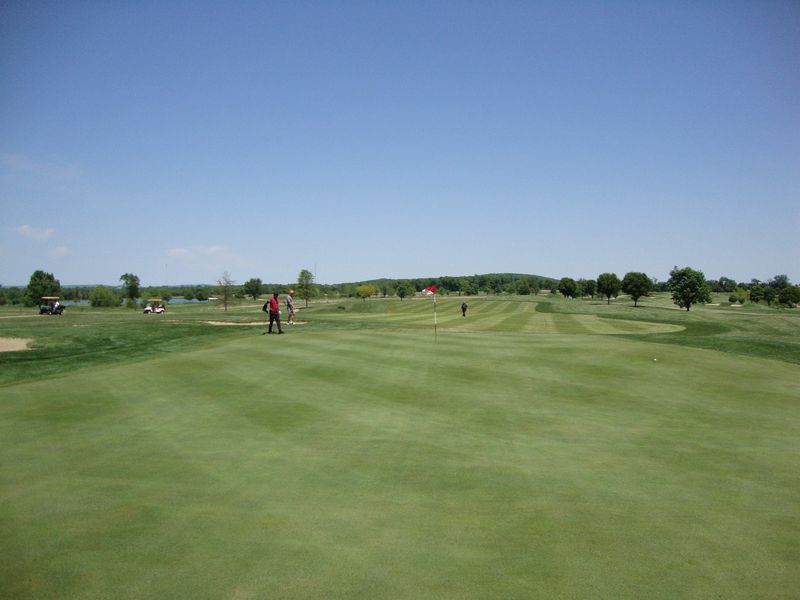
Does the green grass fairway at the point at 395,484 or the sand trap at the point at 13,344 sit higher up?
the sand trap at the point at 13,344

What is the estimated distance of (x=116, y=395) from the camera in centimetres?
1288

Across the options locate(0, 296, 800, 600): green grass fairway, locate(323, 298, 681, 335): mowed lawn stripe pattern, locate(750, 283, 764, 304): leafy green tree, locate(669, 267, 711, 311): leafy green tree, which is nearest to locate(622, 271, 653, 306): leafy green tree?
locate(669, 267, 711, 311): leafy green tree

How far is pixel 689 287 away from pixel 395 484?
4180 inches

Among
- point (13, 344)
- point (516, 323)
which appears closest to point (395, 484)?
point (13, 344)

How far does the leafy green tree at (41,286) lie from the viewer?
429ft

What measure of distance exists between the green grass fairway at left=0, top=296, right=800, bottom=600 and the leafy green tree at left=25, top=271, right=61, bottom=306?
143045mm

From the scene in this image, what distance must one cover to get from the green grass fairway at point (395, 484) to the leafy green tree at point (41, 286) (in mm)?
143045

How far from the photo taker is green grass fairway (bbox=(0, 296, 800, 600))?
517 cm

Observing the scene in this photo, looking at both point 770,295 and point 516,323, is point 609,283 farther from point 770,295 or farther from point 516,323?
point 516,323

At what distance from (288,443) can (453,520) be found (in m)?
4.18

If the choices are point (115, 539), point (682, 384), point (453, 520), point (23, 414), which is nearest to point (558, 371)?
point (682, 384)

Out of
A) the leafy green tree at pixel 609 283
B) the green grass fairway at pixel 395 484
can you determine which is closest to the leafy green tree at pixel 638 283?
the leafy green tree at pixel 609 283

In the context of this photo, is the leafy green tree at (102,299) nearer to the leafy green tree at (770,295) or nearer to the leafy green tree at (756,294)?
the leafy green tree at (756,294)

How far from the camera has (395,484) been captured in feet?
25.0
